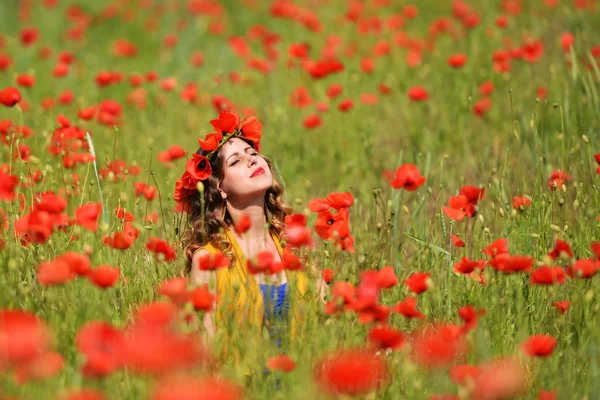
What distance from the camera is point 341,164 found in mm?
4336

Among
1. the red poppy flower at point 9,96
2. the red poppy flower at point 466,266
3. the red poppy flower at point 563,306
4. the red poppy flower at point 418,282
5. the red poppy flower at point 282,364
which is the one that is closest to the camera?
the red poppy flower at point 282,364

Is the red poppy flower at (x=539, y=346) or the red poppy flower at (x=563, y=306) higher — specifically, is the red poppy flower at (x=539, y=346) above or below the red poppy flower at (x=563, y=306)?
above

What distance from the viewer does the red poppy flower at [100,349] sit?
5.21 feet

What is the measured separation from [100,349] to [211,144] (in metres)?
1.29

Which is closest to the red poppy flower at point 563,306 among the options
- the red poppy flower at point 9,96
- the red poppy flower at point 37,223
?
the red poppy flower at point 37,223

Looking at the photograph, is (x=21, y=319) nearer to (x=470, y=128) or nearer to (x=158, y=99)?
(x=470, y=128)

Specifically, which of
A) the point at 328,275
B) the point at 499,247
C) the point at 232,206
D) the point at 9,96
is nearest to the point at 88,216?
the point at 328,275

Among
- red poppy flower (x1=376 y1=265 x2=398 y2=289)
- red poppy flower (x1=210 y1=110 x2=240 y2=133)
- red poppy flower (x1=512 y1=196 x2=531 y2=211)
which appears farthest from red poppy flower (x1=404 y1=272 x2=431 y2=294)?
red poppy flower (x1=210 y1=110 x2=240 y2=133)

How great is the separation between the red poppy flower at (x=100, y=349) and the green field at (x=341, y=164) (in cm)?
10

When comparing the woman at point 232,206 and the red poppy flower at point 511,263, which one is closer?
the red poppy flower at point 511,263

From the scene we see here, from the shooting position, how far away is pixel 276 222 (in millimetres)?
3029

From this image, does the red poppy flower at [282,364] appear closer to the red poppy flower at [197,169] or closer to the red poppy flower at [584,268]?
the red poppy flower at [584,268]

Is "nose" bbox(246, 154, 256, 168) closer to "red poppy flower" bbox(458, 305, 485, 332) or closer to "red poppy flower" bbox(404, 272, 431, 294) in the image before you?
"red poppy flower" bbox(404, 272, 431, 294)

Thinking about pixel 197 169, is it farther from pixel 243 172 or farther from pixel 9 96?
pixel 9 96
